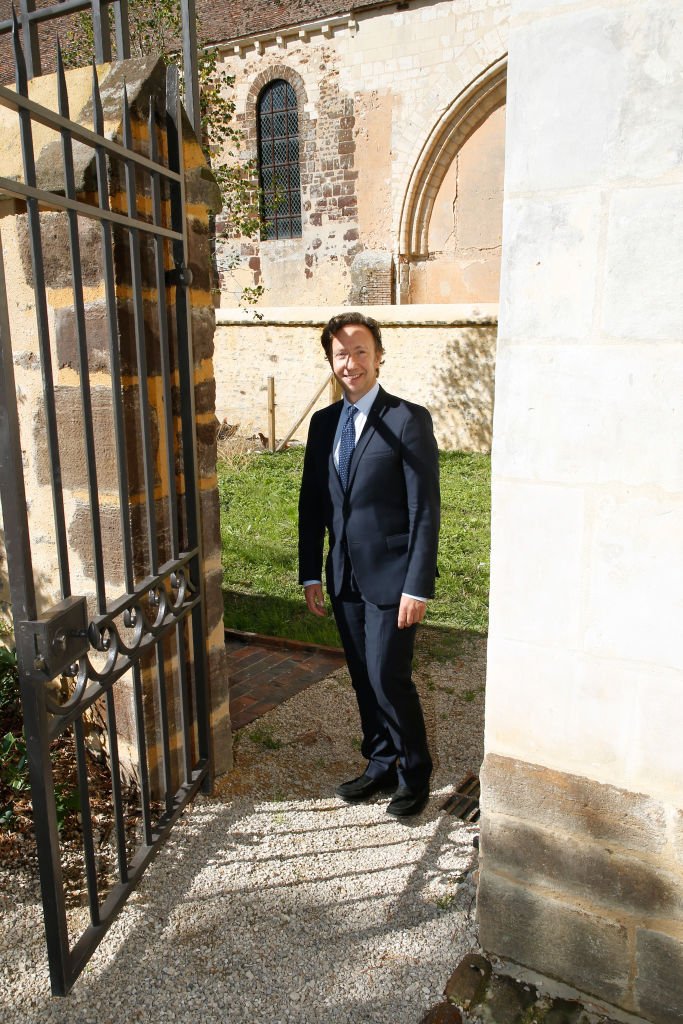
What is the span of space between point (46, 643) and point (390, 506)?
1.41 meters

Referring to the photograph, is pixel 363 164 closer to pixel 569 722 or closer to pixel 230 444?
pixel 230 444

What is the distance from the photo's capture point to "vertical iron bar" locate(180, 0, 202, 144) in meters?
2.71

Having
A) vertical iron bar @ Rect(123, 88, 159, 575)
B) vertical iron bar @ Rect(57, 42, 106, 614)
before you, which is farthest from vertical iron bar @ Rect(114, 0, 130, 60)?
vertical iron bar @ Rect(57, 42, 106, 614)

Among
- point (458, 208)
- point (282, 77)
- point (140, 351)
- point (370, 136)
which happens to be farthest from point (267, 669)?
point (282, 77)

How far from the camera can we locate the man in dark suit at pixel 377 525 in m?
2.92

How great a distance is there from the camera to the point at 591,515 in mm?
1976

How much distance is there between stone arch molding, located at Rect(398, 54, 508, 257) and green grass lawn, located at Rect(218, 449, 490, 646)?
25.3ft

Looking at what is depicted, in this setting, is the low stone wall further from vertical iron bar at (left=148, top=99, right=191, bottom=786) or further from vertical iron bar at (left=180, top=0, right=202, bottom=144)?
vertical iron bar at (left=148, top=99, right=191, bottom=786)

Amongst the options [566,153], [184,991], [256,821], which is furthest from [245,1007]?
[566,153]

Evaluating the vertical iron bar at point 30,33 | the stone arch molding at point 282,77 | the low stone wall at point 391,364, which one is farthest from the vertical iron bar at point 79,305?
the stone arch molding at point 282,77

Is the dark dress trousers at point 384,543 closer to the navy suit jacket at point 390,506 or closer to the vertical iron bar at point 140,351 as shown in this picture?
the navy suit jacket at point 390,506

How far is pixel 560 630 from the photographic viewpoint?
81.7 inches

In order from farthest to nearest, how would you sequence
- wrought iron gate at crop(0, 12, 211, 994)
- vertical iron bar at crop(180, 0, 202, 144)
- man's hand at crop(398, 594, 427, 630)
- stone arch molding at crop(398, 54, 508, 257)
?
stone arch molding at crop(398, 54, 508, 257) < man's hand at crop(398, 594, 427, 630) < vertical iron bar at crop(180, 0, 202, 144) < wrought iron gate at crop(0, 12, 211, 994)

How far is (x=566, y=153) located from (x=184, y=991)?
2.51 meters
